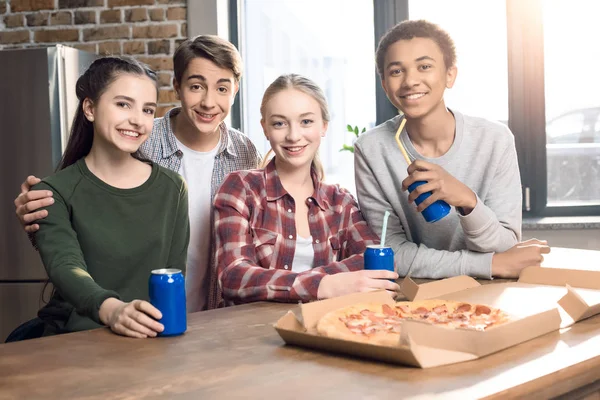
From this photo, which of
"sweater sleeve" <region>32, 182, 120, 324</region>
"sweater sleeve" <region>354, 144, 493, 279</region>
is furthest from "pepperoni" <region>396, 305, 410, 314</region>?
"sweater sleeve" <region>32, 182, 120, 324</region>

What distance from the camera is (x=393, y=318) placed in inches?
52.9

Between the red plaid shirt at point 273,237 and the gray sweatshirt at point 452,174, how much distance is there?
108 millimetres

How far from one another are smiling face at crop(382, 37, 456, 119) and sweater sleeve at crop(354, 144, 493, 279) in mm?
216

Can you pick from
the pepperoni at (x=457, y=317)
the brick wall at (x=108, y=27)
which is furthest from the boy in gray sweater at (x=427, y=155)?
the brick wall at (x=108, y=27)

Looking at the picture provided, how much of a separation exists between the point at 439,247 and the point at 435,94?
46 cm

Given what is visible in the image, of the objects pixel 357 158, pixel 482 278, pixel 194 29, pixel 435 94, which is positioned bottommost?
pixel 482 278

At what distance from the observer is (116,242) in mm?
1778

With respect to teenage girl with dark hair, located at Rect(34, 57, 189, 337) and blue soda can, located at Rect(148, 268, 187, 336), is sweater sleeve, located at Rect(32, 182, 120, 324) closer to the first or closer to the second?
teenage girl with dark hair, located at Rect(34, 57, 189, 337)

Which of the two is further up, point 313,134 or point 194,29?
point 194,29

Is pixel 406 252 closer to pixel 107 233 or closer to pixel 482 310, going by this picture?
pixel 482 310

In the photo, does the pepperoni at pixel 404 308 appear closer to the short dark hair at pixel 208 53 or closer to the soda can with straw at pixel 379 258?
the soda can with straw at pixel 379 258

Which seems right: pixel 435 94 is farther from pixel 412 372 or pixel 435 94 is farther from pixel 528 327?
pixel 412 372

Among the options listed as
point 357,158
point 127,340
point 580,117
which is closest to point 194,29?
point 357,158

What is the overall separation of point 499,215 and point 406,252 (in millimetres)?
300
